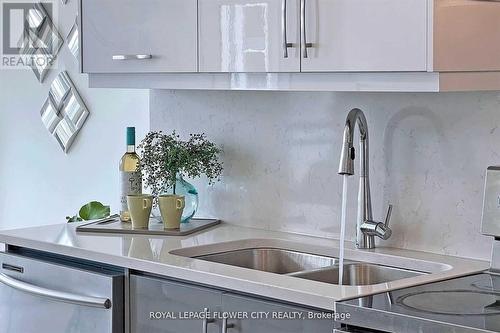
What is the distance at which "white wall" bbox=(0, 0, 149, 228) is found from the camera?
3.93 metres

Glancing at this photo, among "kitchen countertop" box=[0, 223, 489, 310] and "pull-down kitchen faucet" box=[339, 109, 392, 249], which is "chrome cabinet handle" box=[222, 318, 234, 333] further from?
"pull-down kitchen faucet" box=[339, 109, 392, 249]

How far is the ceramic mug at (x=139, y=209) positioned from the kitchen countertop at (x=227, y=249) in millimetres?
97

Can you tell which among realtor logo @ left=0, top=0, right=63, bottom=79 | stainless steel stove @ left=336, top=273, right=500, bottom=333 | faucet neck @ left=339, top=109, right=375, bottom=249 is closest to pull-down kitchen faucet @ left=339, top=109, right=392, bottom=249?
faucet neck @ left=339, top=109, right=375, bottom=249

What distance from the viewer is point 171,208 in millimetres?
3061

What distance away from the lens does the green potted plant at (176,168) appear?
3.08m

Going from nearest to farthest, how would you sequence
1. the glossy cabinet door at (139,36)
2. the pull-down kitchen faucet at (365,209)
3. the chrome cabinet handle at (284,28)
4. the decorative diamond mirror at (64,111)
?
the chrome cabinet handle at (284,28) < the pull-down kitchen faucet at (365,209) < the glossy cabinet door at (139,36) < the decorative diamond mirror at (64,111)

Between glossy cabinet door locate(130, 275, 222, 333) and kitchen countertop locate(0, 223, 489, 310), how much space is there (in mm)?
34

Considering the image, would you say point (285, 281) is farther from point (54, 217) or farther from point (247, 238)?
point (54, 217)

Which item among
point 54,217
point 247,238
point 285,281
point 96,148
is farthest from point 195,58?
point 54,217

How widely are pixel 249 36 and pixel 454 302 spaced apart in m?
0.96

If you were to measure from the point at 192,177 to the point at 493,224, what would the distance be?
1220 mm

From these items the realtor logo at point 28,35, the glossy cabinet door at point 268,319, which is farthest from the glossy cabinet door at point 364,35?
the realtor logo at point 28,35

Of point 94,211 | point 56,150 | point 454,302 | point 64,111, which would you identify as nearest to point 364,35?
point 454,302

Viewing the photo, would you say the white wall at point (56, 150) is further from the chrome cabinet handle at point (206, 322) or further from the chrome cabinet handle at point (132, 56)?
the chrome cabinet handle at point (206, 322)
